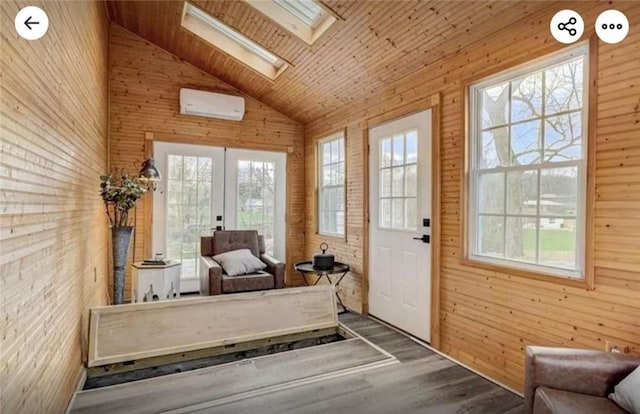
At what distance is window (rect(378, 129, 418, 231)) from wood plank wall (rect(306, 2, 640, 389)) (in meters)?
0.35

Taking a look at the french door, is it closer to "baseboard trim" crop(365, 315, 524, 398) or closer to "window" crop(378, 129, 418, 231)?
"window" crop(378, 129, 418, 231)

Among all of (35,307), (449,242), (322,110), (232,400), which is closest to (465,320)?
(449,242)

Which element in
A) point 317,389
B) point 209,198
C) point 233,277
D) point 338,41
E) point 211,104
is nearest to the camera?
point 317,389

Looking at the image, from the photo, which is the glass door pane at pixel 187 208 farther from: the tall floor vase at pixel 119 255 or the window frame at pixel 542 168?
the window frame at pixel 542 168

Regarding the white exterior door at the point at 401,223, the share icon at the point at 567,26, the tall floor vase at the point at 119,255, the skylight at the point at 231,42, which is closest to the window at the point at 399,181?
the white exterior door at the point at 401,223

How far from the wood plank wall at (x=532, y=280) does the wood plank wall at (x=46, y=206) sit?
8.79ft

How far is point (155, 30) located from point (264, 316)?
354 centimetres

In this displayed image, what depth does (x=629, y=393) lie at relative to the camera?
5.25 feet

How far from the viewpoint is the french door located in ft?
16.2

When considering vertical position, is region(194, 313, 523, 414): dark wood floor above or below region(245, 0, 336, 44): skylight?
below

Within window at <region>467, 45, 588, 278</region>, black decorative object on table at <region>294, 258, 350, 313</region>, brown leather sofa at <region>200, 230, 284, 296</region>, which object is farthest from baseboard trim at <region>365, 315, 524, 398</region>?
brown leather sofa at <region>200, 230, 284, 296</region>

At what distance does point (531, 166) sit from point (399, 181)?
138 cm

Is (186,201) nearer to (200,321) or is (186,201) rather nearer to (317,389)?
(200,321)

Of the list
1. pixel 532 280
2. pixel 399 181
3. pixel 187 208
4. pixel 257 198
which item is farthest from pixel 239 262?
pixel 532 280
